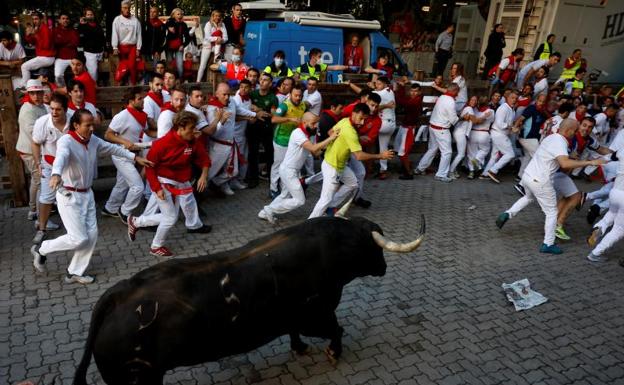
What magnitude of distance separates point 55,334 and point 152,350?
2.08m

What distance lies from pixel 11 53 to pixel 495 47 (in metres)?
13.1

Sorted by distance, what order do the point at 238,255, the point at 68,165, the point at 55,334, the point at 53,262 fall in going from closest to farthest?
the point at 238,255, the point at 55,334, the point at 68,165, the point at 53,262

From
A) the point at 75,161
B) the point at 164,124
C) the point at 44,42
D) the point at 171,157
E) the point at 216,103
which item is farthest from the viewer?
the point at 44,42

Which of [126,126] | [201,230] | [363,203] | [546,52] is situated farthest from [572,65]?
[126,126]

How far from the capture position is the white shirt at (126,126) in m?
6.84

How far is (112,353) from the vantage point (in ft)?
9.80

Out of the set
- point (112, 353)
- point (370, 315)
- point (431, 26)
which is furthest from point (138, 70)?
point (431, 26)

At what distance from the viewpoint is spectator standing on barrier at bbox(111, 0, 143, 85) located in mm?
10148

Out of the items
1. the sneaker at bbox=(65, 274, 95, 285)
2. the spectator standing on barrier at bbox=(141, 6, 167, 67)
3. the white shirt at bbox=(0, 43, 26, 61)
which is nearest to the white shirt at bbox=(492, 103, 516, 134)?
the spectator standing on barrier at bbox=(141, 6, 167, 67)

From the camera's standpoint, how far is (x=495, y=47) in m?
14.8

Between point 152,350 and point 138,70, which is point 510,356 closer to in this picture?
point 152,350

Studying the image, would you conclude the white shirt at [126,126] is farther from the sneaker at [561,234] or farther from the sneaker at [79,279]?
the sneaker at [561,234]

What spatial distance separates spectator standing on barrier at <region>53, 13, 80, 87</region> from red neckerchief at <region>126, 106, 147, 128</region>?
4.16m

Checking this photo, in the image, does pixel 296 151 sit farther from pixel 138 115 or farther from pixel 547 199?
pixel 547 199
